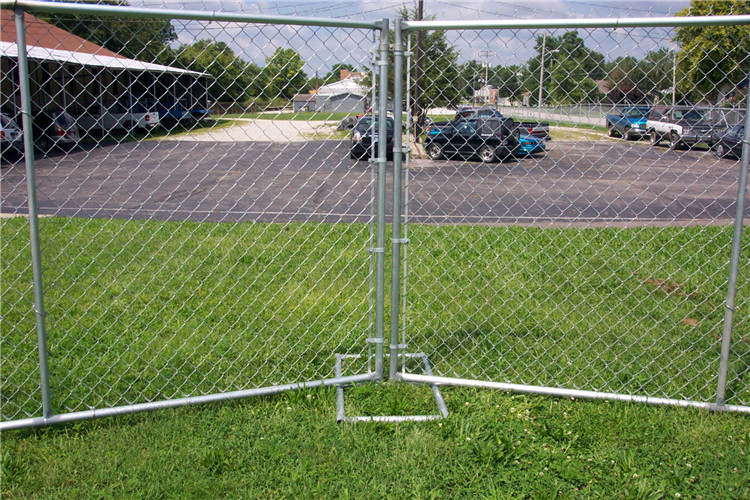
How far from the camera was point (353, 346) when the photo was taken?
390 centimetres

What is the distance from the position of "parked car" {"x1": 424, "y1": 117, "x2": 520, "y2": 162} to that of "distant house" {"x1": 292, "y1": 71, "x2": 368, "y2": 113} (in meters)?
0.60

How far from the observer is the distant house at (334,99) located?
9.55ft

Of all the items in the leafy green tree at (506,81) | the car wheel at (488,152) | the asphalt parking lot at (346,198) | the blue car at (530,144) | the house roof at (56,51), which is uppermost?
the house roof at (56,51)

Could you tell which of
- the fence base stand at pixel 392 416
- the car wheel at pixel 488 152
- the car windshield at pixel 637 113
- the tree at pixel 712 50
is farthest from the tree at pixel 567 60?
the fence base stand at pixel 392 416

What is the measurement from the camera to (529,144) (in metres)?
3.78

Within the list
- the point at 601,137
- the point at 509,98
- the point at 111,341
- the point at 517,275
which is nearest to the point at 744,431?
the point at 601,137

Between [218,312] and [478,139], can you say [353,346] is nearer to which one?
[218,312]

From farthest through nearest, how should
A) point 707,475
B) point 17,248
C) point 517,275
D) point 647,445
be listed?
point 17,248 → point 517,275 → point 647,445 → point 707,475

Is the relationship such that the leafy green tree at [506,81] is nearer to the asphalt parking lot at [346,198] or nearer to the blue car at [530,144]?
the blue car at [530,144]

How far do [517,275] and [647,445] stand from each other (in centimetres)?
259

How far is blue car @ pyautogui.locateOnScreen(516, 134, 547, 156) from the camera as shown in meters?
3.49

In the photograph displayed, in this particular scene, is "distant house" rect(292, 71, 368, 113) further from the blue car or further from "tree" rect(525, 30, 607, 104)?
the blue car

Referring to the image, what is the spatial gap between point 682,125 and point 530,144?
97 cm

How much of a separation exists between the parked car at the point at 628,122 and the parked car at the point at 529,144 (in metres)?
0.38
